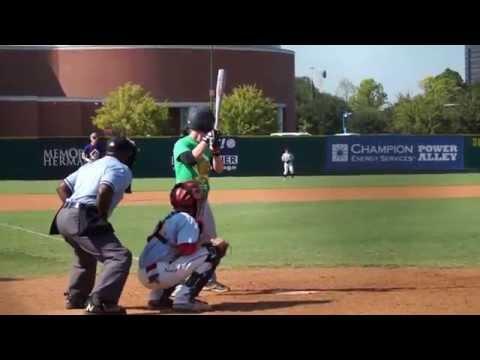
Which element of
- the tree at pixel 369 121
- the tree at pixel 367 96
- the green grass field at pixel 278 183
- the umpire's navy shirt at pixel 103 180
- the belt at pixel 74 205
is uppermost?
the tree at pixel 367 96

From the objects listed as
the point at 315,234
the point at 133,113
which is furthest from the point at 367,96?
the point at 315,234

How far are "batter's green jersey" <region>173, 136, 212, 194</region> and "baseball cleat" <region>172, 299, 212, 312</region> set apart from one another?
1.08 metres

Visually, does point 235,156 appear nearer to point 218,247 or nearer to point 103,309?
point 218,247

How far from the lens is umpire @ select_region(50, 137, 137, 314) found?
6.67 meters

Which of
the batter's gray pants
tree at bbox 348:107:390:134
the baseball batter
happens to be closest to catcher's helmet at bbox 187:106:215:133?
the baseball batter

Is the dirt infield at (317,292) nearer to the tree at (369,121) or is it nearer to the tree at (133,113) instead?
the tree at (133,113)

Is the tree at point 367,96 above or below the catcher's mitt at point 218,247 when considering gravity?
above

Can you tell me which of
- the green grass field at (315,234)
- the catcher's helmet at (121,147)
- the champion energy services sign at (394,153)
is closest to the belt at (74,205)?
the catcher's helmet at (121,147)

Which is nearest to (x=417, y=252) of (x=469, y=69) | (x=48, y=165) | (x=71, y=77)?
(x=469, y=69)

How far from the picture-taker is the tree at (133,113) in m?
41.3

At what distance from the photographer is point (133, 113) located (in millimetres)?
41719

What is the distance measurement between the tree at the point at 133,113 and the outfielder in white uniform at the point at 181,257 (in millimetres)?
34162

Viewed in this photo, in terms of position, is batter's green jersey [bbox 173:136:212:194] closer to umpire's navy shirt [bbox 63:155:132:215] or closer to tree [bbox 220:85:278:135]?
umpire's navy shirt [bbox 63:155:132:215]
